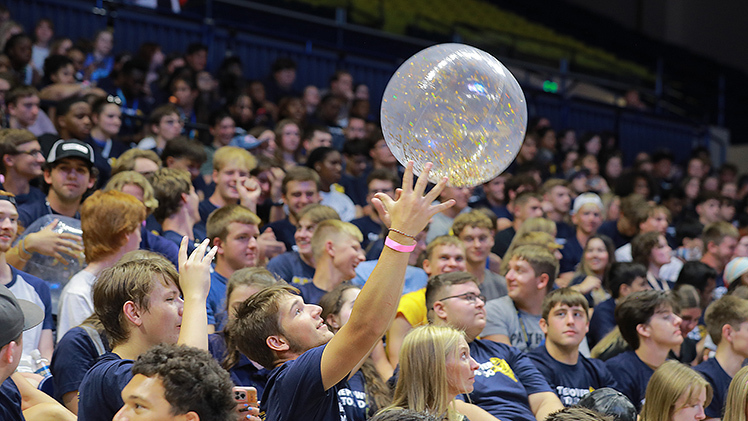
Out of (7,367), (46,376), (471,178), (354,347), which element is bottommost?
(46,376)

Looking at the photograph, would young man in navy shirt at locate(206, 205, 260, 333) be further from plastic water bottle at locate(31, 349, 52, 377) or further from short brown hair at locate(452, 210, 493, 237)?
short brown hair at locate(452, 210, 493, 237)

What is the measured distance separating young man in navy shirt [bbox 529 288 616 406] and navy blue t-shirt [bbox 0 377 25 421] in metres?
2.63

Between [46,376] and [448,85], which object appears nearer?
[448,85]

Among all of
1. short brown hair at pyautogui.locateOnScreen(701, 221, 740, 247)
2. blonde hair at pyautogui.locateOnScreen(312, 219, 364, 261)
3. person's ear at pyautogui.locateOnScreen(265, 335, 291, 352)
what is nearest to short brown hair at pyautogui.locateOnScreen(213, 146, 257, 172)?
blonde hair at pyautogui.locateOnScreen(312, 219, 364, 261)

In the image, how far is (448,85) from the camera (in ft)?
8.97

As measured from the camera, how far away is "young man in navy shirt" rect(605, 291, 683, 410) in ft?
14.6

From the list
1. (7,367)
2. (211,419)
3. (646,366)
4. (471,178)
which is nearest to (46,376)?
(7,367)

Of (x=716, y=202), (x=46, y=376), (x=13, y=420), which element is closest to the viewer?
(x=13, y=420)

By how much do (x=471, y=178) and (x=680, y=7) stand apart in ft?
52.6

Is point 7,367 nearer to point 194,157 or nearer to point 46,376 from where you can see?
point 46,376

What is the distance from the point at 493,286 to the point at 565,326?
1206 mm

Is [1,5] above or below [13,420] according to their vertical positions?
above

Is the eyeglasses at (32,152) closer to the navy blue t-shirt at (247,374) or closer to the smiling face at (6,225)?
the smiling face at (6,225)

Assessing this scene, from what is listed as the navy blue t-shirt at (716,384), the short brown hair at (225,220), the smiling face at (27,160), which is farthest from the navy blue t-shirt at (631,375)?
the smiling face at (27,160)
